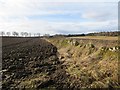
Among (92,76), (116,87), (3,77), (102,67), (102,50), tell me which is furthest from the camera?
(102,50)

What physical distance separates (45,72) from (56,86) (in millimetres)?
4240

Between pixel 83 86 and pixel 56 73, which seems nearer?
pixel 83 86

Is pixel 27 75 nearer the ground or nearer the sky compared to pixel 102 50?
nearer the ground

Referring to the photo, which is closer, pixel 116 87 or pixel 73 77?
pixel 116 87

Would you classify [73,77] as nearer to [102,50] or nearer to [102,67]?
[102,67]

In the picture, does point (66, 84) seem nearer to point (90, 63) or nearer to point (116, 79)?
point (116, 79)

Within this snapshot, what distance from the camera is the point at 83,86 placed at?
560 inches

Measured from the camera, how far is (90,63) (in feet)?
62.5

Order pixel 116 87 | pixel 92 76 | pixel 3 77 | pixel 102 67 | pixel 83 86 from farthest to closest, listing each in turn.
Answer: pixel 3 77 < pixel 102 67 < pixel 92 76 < pixel 83 86 < pixel 116 87

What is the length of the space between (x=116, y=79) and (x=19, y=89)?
537 centimetres

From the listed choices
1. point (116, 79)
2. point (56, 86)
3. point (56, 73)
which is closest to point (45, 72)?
point (56, 73)

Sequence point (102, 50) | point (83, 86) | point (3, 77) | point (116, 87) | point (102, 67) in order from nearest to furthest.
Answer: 1. point (116, 87)
2. point (83, 86)
3. point (102, 67)
4. point (3, 77)
5. point (102, 50)

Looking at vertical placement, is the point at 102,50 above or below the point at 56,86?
above

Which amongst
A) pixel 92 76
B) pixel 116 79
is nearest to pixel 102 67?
pixel 92 76
